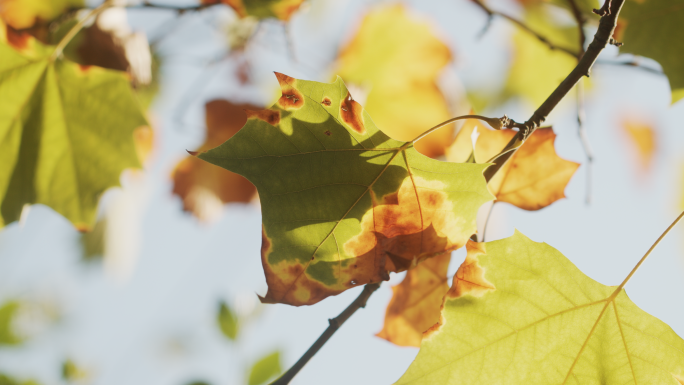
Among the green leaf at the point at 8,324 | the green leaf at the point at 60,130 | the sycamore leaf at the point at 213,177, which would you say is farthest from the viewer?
the sycamore leaf at the point at 213,177

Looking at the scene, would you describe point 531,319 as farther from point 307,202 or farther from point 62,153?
point 62,153

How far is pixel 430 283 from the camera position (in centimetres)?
56

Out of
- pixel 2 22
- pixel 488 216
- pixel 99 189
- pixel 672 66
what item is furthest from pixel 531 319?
pixel 2 22

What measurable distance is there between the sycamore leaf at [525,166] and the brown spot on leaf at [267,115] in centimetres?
27

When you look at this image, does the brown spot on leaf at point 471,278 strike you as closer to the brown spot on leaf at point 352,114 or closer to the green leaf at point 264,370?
the brown spot on leaf at point 352,114

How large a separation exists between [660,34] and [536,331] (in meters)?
0.55

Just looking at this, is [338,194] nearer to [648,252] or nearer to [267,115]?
[267,115]

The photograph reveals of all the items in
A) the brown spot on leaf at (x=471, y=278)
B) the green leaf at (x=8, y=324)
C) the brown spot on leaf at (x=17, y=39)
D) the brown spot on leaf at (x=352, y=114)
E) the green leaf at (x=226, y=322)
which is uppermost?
the brown spot on leaf at (x=352, y=114)

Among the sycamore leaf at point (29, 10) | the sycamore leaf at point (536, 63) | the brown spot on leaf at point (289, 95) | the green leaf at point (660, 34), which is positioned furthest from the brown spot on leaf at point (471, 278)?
the sycamore leaf at point (536, 63)

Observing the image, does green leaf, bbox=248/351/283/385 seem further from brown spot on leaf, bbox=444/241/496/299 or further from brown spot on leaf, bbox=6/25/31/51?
brown spot on leaf, bbox=6/25/31/51

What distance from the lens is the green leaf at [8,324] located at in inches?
43.4

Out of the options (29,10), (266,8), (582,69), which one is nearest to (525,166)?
(582,69)

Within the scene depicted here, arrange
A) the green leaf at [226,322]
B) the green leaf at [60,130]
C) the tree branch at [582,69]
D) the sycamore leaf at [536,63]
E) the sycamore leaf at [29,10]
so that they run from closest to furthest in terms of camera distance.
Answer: the tree branch at [582,69], the green leaf at [60,130], the sycamore leaf at [29,10], the green leaf at [226,322], the sycamore leaf at [536,63]

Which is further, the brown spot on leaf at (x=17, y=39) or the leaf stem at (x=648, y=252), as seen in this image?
the brown spot on leaf at (x=17, y=39)
